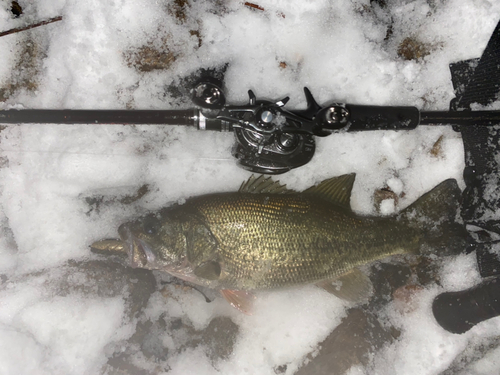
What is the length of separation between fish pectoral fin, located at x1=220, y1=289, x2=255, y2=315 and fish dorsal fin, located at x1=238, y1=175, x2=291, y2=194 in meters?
0.78

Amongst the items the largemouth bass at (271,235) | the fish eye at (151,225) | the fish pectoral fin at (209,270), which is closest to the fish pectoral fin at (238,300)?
the largemouth bass at (271,235)

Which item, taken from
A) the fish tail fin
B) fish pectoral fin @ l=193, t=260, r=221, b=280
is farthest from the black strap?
fish pectoral fin @ l=193, t=260, r=221, b=280

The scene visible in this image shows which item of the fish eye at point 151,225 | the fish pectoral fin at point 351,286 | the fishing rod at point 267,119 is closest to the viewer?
the fishing rod at point 267,119

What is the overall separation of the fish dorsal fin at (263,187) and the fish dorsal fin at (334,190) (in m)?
0.20

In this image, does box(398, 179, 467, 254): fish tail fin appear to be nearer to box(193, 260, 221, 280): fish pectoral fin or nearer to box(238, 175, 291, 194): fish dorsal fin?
box(238, 175, 291, 194): fish dorsal fin

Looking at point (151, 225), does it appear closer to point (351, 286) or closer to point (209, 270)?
point (209, 270)

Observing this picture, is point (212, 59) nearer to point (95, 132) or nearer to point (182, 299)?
point (95, 132)

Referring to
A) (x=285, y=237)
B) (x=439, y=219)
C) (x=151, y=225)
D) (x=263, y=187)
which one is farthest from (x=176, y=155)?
(x=439, y=219)

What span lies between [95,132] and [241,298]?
5.38 ft

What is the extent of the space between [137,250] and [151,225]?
0.63ft

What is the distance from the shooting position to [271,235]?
2.02m

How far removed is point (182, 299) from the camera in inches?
98.1

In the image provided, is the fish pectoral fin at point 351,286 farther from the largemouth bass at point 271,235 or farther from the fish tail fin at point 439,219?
the fish tail fin at point 439,219

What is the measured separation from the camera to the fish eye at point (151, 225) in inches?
78.5
